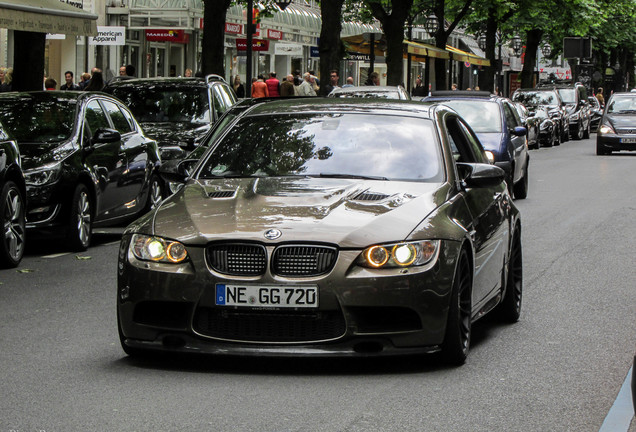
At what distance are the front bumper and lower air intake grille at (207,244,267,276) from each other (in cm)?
5

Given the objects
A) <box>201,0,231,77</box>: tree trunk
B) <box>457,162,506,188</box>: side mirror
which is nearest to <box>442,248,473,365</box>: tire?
<box>457,162,506,188</box>: side mirror

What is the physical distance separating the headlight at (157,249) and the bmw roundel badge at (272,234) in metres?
0.43

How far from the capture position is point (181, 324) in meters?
7.14

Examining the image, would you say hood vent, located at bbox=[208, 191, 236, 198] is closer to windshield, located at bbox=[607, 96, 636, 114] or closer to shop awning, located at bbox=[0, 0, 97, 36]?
shop awning, located at bbox=[0, 0, 97, 36]

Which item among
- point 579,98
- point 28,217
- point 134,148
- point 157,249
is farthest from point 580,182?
point 579,98

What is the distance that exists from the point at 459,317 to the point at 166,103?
12901 mm

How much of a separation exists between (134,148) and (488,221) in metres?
7.90

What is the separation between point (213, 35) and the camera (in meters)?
27.3

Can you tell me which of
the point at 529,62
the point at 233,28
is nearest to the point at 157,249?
the point at 233,28

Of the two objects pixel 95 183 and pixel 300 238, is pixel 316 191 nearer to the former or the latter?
pixel 300 238

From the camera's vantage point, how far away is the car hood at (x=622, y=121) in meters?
36.5

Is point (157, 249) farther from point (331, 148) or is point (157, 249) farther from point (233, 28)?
point (233, 28)

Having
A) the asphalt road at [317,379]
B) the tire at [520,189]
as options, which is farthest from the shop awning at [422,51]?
the asphalt road at [317,379]

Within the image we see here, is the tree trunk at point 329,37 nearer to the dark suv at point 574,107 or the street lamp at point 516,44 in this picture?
the dark suv at point 574,107
